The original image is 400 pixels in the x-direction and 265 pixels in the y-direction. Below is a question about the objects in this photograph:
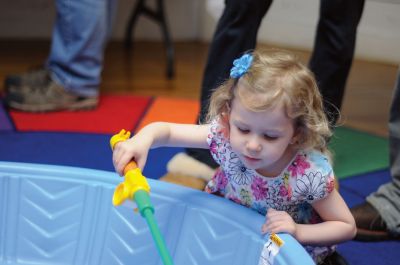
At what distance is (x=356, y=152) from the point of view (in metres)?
1.37

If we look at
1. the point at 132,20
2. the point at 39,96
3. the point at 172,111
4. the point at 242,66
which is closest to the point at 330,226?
the point at 242,66

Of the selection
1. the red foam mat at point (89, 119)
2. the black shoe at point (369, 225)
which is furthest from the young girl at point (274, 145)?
the red foam mat at point (89, 119)

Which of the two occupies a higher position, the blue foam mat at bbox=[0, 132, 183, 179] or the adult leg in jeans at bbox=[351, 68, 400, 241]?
the adult leg in jeans at bbox=[351, 68, 400, 241]

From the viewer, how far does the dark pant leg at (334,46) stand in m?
1.08

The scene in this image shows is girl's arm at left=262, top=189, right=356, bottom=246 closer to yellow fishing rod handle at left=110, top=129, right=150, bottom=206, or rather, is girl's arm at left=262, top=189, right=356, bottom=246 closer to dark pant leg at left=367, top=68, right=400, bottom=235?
yellow fishing rod handle at left=110, top=129, right=150, bottom=206

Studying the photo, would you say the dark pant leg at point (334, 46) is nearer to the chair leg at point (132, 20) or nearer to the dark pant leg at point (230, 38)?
the dark pant leg at point (230, 38)

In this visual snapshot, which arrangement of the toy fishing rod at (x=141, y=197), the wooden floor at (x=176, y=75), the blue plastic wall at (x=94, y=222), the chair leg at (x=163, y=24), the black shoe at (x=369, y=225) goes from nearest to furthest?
the toy fishing rod at (x=141, y=197) → the blue plastic wall at (x=94, y=222) → the black shoe at (x=369, y=225) → the wooden floor at (x=176, y=75) → the chair leg at (x=163, y=24)

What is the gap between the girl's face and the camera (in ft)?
2.20

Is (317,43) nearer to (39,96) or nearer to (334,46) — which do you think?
(334,46)

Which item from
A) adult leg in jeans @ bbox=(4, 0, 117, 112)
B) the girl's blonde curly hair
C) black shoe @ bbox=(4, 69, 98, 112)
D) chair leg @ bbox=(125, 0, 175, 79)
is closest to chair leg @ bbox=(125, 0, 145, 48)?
chair leg @ bbox=(125, 0, 175, 79)

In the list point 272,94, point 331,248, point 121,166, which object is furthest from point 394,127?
point 121,166

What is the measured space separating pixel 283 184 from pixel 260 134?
0.34 ft

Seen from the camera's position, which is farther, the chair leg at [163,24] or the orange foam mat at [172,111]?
the chair leg at [163,24]

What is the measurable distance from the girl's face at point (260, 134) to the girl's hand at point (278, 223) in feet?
0.23
